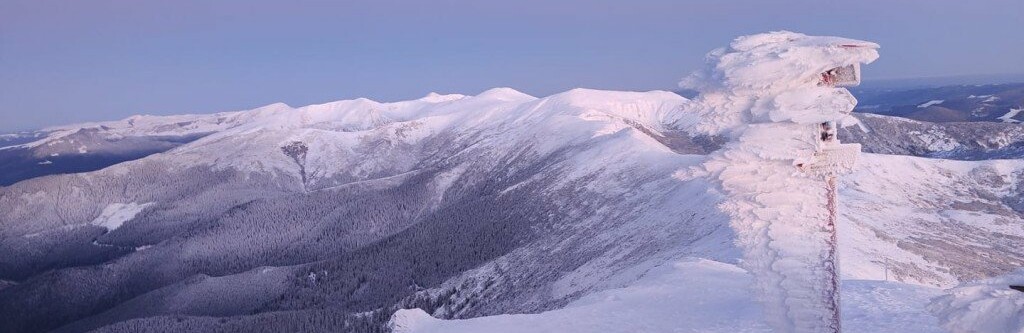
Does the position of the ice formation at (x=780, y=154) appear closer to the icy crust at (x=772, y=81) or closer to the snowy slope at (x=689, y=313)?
the icy crust at (x=772, y=81)

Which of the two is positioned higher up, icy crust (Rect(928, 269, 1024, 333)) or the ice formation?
the ice formation

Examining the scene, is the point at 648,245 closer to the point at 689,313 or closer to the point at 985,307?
the point at 689,313

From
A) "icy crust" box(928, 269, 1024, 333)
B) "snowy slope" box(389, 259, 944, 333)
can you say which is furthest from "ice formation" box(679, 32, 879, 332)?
"snowy slope" box(389, 259, 944, 333)

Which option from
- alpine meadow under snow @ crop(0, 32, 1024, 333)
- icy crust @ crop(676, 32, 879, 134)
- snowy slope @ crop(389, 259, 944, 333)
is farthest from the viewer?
snowy slope @ crop(389, 259, 944, 333)

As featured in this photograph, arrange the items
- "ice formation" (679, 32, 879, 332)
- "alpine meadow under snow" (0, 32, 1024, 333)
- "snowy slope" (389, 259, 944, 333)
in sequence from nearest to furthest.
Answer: "ice formation" (679, 32, 879, 332) → "alpine meadow under snow" (0, 32, 1024, 333) → "snowy slope" (389, 259, 944, 333)

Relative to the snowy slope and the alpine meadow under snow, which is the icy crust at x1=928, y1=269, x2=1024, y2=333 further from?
the snowy slope

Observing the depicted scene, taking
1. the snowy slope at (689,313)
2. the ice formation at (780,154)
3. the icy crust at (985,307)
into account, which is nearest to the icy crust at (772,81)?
the ice formation at (780,154)

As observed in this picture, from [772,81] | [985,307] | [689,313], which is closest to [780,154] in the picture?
[772,81]
